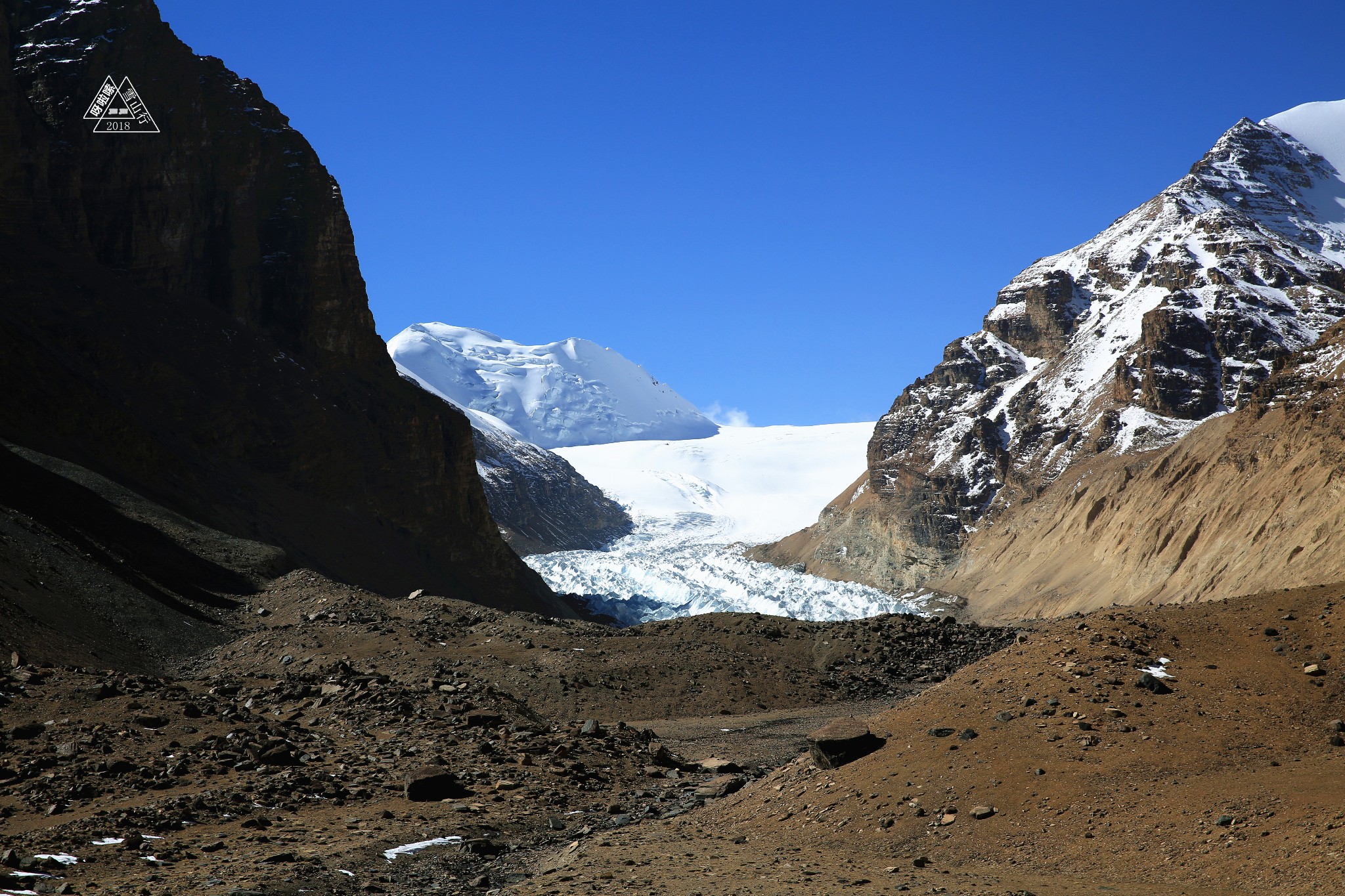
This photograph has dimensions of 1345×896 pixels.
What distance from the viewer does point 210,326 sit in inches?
2399

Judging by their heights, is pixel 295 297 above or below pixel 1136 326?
below

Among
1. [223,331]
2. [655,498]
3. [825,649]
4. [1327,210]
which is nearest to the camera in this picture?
[825,649]

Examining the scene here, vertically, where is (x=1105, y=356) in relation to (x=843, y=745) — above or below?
above

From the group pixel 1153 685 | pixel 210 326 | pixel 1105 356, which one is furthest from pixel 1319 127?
pixel 1153 685

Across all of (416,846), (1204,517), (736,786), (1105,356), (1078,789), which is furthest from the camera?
(1105,356)

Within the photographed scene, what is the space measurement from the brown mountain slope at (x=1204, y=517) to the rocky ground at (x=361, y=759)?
32.3 m

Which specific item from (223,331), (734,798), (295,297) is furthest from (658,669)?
(295,297)

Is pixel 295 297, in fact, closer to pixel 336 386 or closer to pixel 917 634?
pixel 336 386

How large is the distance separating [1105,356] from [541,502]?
81596 millimetres

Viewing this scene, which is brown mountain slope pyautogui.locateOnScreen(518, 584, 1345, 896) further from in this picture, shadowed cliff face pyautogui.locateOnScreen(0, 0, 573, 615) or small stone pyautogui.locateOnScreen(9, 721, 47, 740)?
shadowed cliff face pyautogui.locateOnScreen(0, 0, 573, 615)

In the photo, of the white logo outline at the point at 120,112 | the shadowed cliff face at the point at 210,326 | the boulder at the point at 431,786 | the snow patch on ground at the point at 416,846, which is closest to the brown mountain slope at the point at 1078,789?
the snow patch on ground at the point at 416,846

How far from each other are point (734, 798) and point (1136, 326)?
97859 mm

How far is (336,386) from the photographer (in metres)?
66.3

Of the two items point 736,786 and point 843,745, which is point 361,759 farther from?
point 843,745
